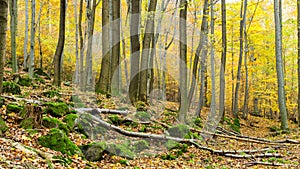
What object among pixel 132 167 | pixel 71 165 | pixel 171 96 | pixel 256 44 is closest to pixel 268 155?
pixel 132 167

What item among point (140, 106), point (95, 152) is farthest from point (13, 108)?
point (140, 106)

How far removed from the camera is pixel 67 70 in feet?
108

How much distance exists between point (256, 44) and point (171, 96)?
2283 cm

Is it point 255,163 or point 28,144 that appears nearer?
point 28,144

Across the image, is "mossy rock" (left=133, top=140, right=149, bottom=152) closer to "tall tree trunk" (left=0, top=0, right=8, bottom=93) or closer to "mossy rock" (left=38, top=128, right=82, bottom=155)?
"mossy rock" (left=38, top=128, right=82, bottom=155)

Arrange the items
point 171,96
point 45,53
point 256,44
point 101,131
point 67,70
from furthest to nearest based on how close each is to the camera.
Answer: point 171,96
point 67,70
point 45,53
point 256,44
point 101,131

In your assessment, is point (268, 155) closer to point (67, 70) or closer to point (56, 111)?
point (56, 111)

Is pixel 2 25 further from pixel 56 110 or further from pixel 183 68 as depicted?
pixel 183 68

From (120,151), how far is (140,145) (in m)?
1.08

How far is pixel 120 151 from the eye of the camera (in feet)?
22.5

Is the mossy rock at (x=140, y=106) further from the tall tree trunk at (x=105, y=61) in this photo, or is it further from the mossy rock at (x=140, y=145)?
the mossy rock at (x=140, y=145)

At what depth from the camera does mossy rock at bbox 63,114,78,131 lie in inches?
279

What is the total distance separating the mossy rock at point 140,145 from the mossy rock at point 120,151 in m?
0.40

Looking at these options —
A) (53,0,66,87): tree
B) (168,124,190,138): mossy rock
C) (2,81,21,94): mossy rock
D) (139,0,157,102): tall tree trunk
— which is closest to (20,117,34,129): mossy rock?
(2,81,21,94): mossy rock
